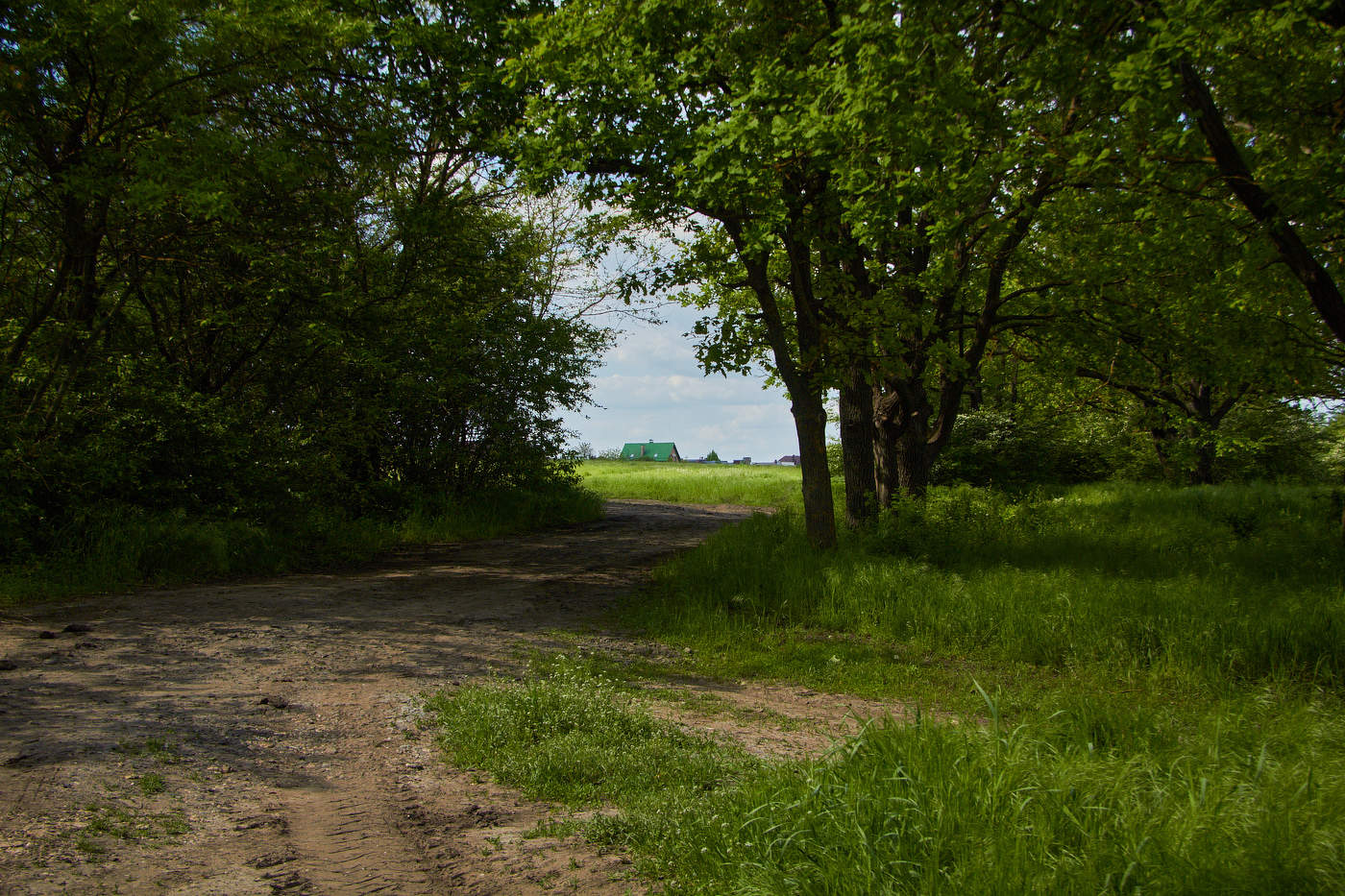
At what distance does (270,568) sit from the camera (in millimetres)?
12930

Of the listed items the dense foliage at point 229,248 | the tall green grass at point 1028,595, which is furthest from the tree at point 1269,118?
the dense foliage at point 229,248

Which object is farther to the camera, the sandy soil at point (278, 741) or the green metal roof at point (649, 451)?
the green metal roof at point (649, 451)

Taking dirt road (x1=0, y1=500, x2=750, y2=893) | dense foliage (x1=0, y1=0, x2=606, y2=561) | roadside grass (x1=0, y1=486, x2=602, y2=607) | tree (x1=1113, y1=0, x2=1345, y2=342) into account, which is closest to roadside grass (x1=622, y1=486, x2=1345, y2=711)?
dirt road (x1=0, y1=500, x2=750, y2=893)

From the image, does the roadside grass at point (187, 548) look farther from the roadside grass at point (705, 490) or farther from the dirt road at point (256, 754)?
the roadside grass at point (705, 490)

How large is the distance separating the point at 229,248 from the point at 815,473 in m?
10.1

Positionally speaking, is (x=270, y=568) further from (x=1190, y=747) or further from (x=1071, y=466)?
(x=1071, y=466)

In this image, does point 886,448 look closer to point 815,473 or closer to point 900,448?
point 900,448

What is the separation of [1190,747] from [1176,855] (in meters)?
1.70

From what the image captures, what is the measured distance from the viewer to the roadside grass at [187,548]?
10.4 meters

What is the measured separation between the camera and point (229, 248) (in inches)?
528

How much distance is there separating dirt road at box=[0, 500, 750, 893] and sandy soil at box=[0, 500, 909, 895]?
0.05 feet

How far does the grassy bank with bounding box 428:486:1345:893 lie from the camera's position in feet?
10.8

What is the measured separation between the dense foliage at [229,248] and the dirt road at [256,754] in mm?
2687

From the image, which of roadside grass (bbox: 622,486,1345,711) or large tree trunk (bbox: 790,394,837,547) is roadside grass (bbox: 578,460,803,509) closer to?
large tree trunk (bbox: 790,394,837,547)
